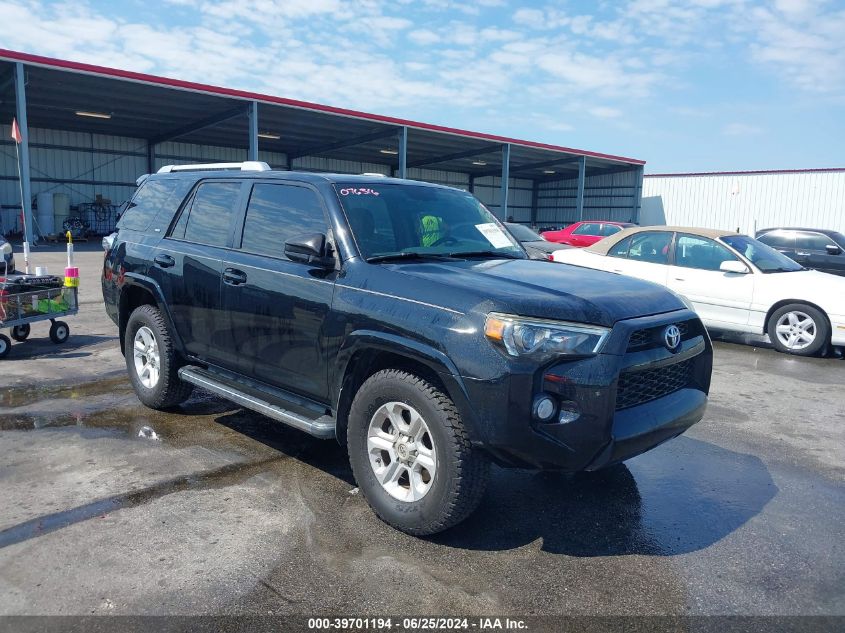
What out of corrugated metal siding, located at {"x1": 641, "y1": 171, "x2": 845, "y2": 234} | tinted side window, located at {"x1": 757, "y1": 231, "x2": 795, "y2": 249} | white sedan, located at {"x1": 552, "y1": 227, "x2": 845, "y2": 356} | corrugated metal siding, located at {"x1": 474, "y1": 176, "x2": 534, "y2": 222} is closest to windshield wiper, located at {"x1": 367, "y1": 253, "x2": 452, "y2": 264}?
white sedan, located at {"x1": 552, "y1": 227, "x2": 845, "y2": 356}

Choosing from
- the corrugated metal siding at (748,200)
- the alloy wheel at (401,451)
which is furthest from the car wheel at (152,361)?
the corrugated metal siding at (748,200)

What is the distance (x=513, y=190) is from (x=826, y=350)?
40.8 metres

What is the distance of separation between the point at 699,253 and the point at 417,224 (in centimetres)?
633

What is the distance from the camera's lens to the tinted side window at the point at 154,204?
5461 millimetres

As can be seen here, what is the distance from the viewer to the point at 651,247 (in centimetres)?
975

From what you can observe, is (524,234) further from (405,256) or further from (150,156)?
(150,156)

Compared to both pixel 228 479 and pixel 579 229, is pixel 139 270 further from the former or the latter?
pixel 579 229

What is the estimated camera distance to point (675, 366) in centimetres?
374

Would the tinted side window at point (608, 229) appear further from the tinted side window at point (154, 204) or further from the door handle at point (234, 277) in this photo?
the door handle at point (234, 277)

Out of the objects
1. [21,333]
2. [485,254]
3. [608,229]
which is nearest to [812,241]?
[608,229]

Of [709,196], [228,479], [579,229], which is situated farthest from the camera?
[709,196]

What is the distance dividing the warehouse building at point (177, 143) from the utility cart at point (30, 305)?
13.6 m

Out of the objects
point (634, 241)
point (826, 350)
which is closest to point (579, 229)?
point (634, 241)

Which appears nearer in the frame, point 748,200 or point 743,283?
point 743,283
